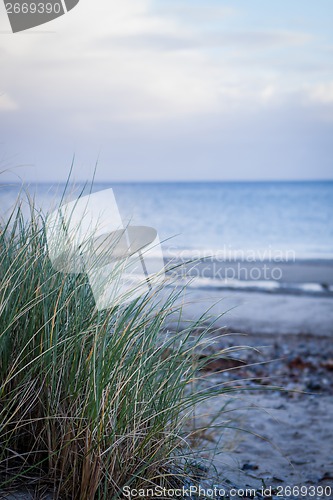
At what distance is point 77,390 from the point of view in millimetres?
1304

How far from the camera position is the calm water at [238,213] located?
51.7 feet

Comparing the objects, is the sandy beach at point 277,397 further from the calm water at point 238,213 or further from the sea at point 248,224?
the calm water at point 238,213

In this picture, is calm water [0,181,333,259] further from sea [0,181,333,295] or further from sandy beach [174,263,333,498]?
sandy beach [174,263,333,498]

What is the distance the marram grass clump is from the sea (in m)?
5.88

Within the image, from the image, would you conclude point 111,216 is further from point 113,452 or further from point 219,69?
point 219,69

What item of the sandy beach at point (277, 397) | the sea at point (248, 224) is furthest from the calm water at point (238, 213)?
the sandy beach at point (277, 397)

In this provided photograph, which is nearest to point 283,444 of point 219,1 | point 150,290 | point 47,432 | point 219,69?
point 150,290

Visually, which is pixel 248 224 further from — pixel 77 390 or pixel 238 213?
pixel 77 390

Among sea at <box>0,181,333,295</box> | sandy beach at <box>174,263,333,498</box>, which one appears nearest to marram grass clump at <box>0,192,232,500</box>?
sandy beach at <box>174,263,333,498</box>

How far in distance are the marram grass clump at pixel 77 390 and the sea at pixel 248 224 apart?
232 inches

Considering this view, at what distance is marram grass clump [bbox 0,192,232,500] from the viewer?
1271mm

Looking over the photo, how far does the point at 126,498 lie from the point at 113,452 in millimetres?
120

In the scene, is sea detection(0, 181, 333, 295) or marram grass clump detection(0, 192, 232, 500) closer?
marram grass clump detection(0, 192, 232, 500)

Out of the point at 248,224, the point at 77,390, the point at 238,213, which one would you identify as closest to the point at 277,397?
the point at 77,390
